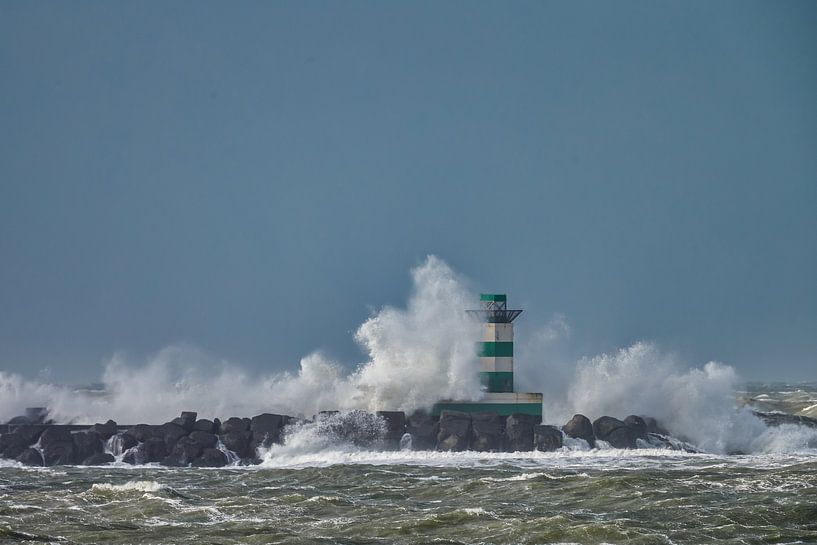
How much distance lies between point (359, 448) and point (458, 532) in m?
14.6

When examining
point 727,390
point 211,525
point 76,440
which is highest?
point 727,390

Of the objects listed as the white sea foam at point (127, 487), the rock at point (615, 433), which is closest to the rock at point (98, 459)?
the white sea foam at point (127, 487)

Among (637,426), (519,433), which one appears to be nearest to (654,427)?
(637,426)

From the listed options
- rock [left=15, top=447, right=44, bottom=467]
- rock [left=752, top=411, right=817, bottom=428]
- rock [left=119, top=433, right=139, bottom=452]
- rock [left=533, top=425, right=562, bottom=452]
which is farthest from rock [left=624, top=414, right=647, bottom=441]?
rock [left=15, top=447, right=44, bottom=467]

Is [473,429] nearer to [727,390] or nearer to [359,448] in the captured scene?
[359,448]

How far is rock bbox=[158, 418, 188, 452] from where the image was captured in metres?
33.3

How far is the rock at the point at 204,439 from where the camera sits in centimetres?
3316

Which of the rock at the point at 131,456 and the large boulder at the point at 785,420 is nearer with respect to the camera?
the rock at the point at 131,456

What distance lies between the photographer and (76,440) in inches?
1319

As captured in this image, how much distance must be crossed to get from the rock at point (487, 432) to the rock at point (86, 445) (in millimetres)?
10267

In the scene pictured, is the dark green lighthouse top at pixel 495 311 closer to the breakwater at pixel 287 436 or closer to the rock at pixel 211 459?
the breakwater at pixel 287 436

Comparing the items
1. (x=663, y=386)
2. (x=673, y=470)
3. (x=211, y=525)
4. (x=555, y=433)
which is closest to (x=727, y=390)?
(x=663, y=386)

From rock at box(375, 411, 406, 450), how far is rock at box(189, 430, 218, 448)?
4710 millimetres

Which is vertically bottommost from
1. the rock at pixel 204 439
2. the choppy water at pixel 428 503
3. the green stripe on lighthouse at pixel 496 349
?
the choppy water at pixel 428 503
